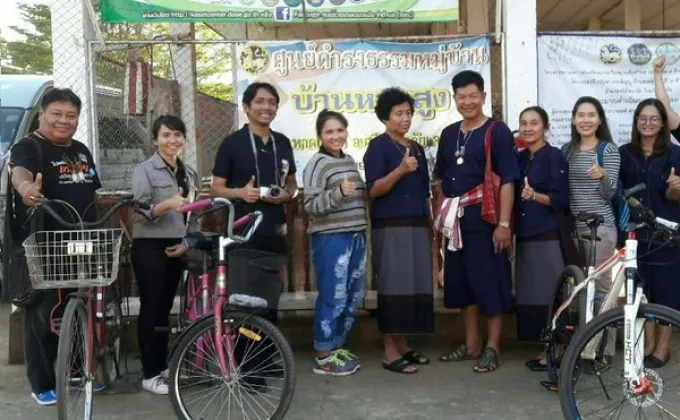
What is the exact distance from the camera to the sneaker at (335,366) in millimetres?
4516

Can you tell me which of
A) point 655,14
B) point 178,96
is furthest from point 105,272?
point 655,14

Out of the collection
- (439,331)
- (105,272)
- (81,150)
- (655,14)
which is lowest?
(439,331)

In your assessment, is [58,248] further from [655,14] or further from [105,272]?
[655,14]

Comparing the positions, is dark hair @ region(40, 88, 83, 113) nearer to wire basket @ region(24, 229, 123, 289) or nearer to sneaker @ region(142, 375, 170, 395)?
wire basket @ region(24, 229, 123, 289)

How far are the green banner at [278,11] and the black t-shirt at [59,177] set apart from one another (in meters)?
1.54

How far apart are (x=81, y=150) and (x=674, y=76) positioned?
14.4 feet

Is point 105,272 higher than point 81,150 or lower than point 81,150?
lower

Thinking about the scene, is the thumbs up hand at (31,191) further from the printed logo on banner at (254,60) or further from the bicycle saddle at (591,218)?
the bicycle saddle at (591,218)

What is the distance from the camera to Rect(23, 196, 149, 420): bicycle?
10.9 ft

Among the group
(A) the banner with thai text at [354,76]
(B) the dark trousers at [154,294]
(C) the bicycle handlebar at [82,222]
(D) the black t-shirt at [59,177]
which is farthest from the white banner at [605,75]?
(D) the black t-shirt at [59,177]

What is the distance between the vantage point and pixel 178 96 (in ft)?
21.1

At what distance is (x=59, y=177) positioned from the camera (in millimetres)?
3926

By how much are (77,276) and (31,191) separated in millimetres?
507

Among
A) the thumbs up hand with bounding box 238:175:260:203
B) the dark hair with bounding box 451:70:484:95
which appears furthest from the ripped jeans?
the dark hair with bounding box 451:70:484:95
